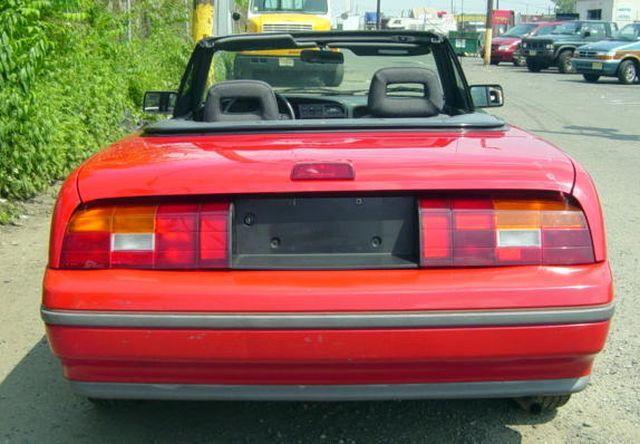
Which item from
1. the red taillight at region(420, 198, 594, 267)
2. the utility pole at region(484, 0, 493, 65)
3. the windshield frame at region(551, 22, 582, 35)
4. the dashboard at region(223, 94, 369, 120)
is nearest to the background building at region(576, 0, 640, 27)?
the utility pole at region(484, 0, 493, 65)

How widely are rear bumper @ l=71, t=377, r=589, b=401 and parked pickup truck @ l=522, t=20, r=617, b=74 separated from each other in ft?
94.3

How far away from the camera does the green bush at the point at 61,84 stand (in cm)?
595

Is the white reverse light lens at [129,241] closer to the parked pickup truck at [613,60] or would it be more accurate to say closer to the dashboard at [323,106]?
the dashboard at [323,106]

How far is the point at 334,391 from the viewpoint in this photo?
263 centimetres

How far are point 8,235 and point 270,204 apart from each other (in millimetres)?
4116

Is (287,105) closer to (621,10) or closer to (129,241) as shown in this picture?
(129,241)

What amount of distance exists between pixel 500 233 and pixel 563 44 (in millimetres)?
29244

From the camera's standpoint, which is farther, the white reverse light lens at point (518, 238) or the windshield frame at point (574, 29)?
the windshield frame at point (574, 29)

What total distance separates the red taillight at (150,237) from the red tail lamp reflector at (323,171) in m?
0.26

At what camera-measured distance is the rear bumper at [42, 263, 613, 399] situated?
8.20ft

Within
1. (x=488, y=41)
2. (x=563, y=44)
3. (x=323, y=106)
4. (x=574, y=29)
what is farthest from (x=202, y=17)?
(x=488, y=41)

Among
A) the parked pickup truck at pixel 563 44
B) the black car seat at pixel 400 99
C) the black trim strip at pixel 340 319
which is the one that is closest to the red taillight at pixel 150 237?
the black trim strip at pixel 340 319

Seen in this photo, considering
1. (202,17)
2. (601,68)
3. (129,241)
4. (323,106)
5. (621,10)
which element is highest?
(621,10)

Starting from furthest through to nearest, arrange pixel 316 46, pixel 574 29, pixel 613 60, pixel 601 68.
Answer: pixel 574 29 < pixel 601 68 < pixel 613 60 < pixel 316 46
